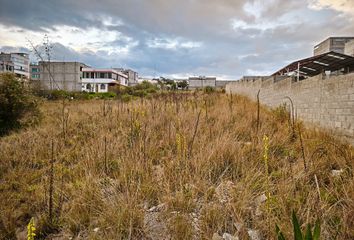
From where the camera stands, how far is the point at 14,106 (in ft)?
23.2

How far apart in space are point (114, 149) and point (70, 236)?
1684 millimetres

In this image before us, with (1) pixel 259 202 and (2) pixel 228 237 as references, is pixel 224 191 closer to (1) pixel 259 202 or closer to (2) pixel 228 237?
(1) pixel 259 202

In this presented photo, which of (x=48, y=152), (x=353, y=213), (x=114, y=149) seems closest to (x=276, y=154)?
(x=353, y=213)

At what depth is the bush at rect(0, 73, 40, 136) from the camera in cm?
685

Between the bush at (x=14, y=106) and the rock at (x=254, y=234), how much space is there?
7.10 meters

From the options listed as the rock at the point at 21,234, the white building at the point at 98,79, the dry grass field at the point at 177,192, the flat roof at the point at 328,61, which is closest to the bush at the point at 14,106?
the dry grass field at the point at 177,192

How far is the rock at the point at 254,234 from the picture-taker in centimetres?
181

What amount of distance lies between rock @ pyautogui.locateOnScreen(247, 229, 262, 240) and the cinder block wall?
343cm

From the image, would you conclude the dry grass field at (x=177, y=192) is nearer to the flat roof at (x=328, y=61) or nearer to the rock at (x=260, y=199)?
the rock at (x=260, y=199)

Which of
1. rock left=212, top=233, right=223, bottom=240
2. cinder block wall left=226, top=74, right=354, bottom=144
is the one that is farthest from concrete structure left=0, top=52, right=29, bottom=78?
rock left=212, top=233, right=223, bottom=240

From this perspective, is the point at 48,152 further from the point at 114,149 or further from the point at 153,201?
the point at 153,201

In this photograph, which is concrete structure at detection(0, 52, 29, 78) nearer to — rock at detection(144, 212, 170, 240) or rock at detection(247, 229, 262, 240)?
rock at detection(144, 212, 170, 240)

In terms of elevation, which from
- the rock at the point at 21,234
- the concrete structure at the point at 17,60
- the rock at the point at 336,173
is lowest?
the rock at the point at 21,234

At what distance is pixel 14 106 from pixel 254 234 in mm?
7780
